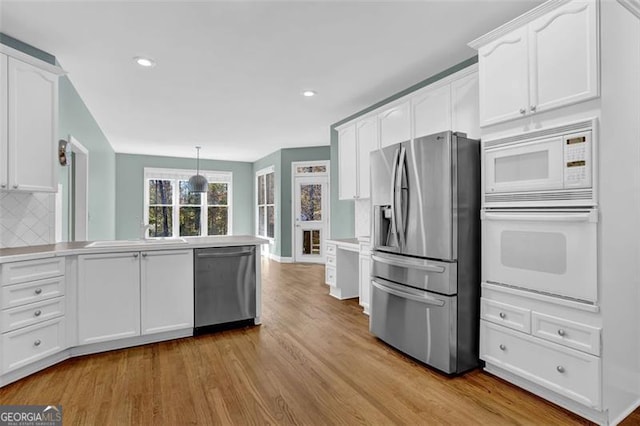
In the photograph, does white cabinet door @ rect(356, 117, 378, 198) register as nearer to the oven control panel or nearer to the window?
the oven control panel

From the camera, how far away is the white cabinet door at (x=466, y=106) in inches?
114

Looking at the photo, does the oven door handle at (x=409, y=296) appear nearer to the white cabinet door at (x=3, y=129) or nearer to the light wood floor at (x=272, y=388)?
the light wood floor at (x=272, y=388)

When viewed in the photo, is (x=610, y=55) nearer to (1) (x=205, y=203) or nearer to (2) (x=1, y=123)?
(2) (x=1, y=123)

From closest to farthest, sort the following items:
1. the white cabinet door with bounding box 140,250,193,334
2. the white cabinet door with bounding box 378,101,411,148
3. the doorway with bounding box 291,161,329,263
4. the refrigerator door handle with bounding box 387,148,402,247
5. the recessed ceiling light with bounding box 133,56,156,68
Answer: the refrigerator door handle with bounding box 387,148,402,247
the white cabinet door with bounding box 140,250,193,334
the recessed ceiling light with bounding box 133,56,156,68
the white cabinet door with bounding box 378,101,411,148
the doorway with bounding box 291,161,329,263

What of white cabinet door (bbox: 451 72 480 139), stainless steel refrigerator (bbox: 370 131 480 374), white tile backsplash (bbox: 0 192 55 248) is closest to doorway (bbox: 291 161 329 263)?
white cabinet door (bbox: 451 72 480 139)

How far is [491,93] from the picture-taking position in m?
2.37

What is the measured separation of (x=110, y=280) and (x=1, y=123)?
1.41 meters

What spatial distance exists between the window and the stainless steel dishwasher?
16.0ft

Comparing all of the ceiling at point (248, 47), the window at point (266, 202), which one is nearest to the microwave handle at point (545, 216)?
the ceiling at point (248, 47)

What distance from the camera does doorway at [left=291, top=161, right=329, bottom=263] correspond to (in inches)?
299

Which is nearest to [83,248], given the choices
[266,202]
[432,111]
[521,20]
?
[432,111]

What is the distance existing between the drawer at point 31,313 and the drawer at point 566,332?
3469mm

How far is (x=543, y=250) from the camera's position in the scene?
2080mm

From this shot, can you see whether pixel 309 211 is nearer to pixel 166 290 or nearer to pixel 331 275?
pixel 331 275
